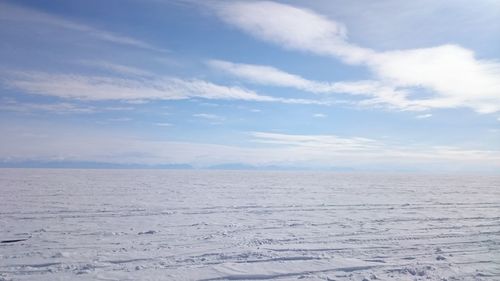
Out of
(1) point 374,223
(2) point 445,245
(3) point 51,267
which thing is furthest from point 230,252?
(1) point 374,223

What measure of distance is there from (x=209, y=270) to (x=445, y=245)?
614cm

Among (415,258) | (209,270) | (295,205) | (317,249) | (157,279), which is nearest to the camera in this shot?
(157,279)

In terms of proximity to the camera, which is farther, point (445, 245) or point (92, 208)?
point (92, 208)

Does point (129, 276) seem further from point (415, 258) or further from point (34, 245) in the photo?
point (415, 258)

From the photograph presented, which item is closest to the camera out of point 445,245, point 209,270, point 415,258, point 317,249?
point 209,270

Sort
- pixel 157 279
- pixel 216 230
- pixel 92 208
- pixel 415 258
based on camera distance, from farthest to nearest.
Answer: pixel 92 208 < pixel 216 230 < pixel 415 258 < pixel 157 279

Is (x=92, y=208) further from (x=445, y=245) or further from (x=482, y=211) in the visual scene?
(x=482, y=211)

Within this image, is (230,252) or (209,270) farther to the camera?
(230,252)

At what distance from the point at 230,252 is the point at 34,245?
4.70 meters

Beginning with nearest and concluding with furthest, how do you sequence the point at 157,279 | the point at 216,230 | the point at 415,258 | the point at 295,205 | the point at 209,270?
the point at 157,279, the point at 209,270, the point at 415,258, the point at 216,230, the point at 295,205

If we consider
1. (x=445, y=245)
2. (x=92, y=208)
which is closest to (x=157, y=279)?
(x=445, y=245)

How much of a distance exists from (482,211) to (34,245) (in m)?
16.8

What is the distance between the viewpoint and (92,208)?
1575cm

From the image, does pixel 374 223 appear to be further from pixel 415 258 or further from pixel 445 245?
pixel 415 258
